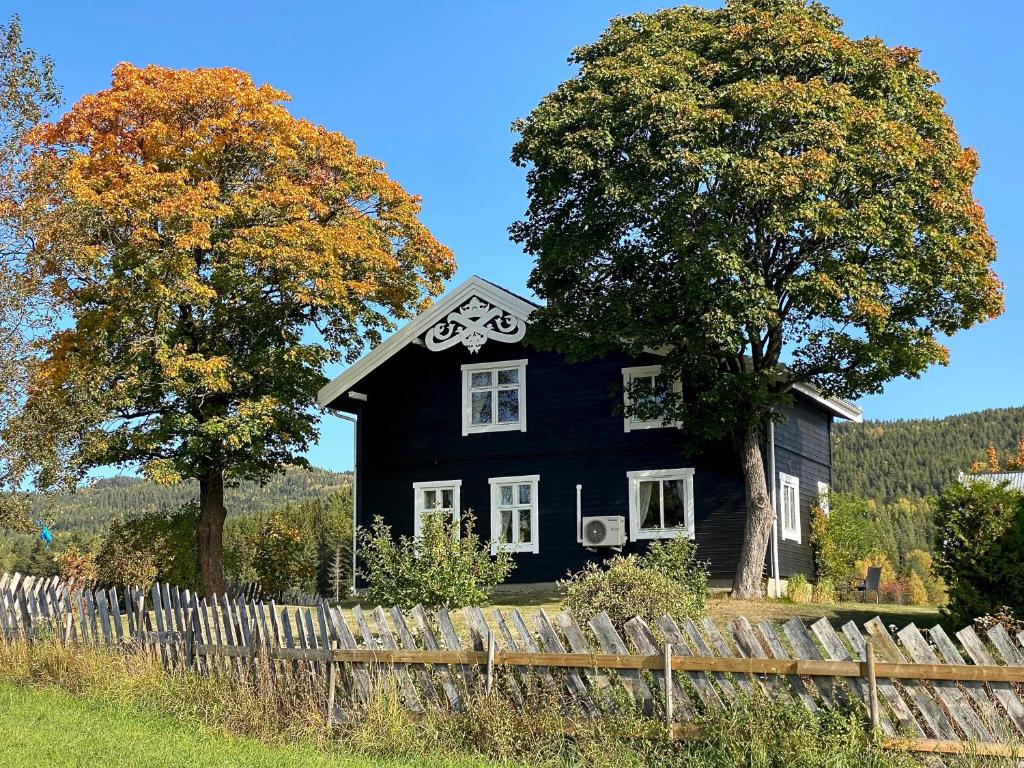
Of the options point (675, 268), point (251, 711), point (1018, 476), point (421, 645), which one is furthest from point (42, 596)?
point (1018, 476)

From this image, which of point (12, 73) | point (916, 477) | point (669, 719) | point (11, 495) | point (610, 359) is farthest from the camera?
point (916, 477)

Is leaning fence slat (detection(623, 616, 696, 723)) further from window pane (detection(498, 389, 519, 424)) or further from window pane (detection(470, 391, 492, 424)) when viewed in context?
window pane (detection(470, 391, 492, 424))

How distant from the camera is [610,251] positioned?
24.0m

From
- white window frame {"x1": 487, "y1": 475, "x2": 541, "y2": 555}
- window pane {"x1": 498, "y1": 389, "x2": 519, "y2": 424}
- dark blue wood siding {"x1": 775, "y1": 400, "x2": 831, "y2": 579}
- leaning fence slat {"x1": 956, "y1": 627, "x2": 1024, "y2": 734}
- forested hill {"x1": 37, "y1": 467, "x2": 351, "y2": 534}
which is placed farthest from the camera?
forested hill {"x1": 37, "y1": 467, "x2": 351, "y2": 534}

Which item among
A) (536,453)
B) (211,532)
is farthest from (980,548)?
(211,532)

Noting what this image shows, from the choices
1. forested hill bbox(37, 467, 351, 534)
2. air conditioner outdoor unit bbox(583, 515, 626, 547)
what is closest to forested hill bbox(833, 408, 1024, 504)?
forested hill bbox(37, 467, 351, 534)

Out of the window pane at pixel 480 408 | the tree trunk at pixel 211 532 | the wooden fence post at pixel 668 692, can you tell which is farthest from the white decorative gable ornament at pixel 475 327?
the wooden fence post at pixel 668 692

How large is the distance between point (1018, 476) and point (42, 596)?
4144cm

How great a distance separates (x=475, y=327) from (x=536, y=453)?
3491 millimetres

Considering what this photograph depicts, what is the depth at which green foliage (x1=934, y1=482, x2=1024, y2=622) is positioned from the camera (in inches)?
616

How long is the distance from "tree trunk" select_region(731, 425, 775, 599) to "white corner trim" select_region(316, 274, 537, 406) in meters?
6.40

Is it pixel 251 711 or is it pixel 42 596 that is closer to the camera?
pixel 251 711

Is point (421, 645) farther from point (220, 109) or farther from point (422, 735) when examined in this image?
point (220, 109)

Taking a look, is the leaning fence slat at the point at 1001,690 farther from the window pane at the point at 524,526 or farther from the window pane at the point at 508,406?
the window pane at the point at 508,406
